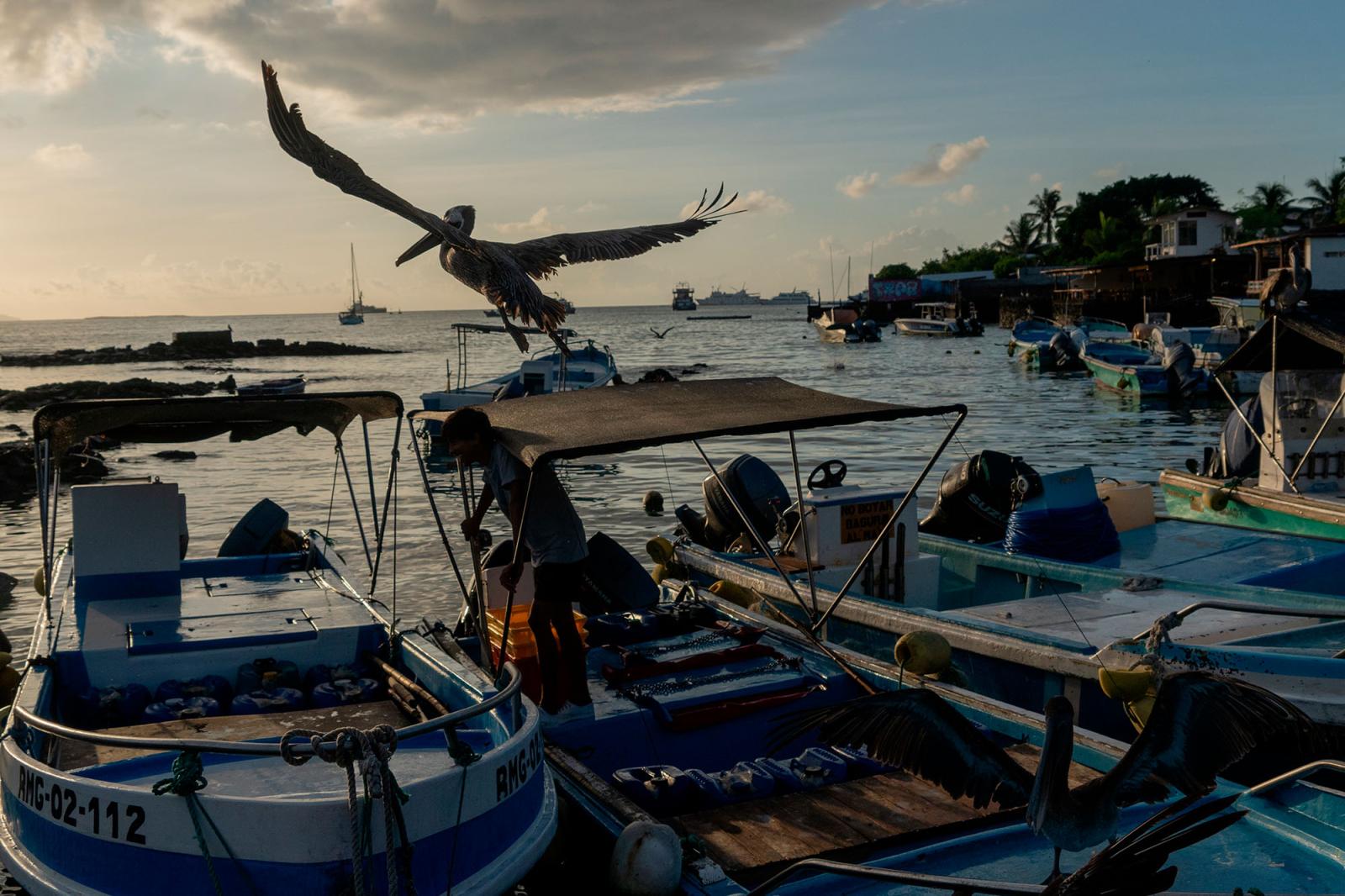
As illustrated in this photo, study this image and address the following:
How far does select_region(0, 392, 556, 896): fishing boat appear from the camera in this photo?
5.16 metres

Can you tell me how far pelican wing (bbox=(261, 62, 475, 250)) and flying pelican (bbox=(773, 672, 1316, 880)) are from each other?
5.60 meters

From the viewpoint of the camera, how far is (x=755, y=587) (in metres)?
12.1

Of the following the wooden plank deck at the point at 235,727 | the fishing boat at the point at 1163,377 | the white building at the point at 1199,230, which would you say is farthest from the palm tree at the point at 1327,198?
the wooden plank deck at the point at 235,727

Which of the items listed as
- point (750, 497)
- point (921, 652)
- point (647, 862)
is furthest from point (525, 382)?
point (647, 862)

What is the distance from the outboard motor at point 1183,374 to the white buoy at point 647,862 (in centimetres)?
4167

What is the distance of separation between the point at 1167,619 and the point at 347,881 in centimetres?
561

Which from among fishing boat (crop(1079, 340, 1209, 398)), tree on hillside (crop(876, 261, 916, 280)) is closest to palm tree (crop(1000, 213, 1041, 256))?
tree on hillside (crop(876, 261, 916, 280))

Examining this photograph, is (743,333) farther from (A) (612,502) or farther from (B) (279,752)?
(B) (279,752)

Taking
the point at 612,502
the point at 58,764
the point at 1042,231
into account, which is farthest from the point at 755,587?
the point at 1042,231

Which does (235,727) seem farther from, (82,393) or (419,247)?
(82,393)

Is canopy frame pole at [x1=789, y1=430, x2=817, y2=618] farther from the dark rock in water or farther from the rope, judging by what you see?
the dark rock in water

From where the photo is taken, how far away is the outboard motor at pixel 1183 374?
42500 mm

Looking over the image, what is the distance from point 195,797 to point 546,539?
276 cm

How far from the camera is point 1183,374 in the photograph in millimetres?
42688
